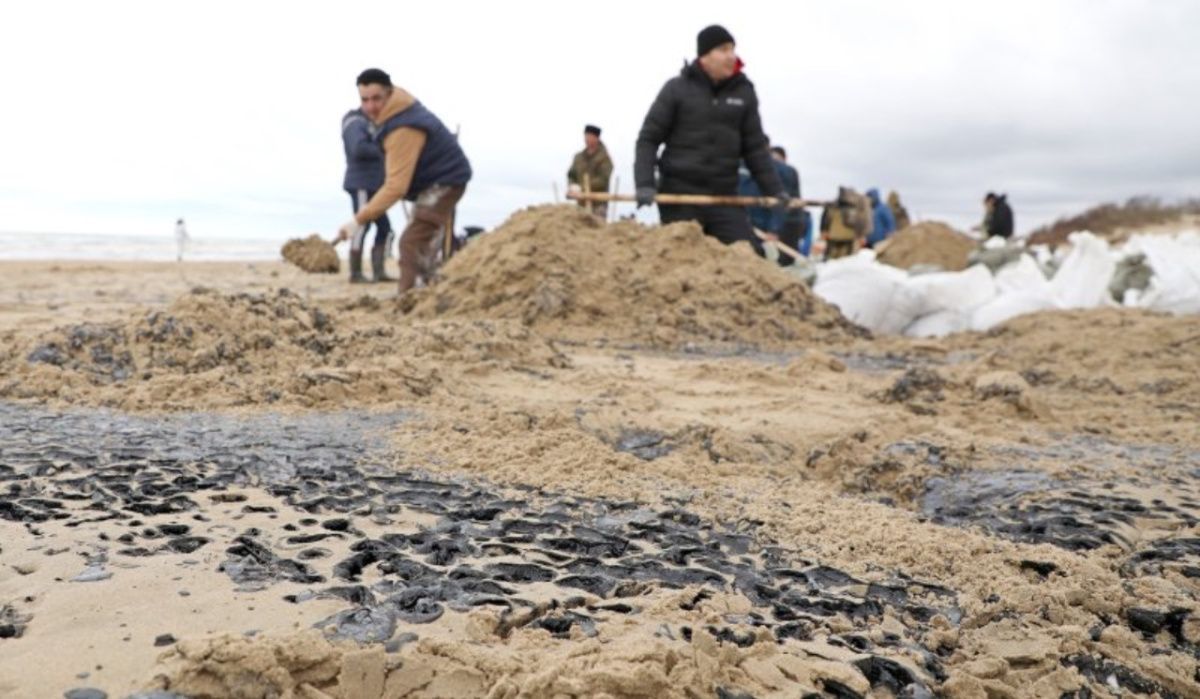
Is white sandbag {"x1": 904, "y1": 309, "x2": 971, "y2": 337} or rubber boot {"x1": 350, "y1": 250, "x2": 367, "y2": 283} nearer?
white sandbag {"x1": 904, "y1": 309, "x2": 971, "y2": 337}

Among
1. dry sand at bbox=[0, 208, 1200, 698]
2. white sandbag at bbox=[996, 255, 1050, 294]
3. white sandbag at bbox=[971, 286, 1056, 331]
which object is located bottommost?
dry sand at bbox=[0, 208, 1200, 698]

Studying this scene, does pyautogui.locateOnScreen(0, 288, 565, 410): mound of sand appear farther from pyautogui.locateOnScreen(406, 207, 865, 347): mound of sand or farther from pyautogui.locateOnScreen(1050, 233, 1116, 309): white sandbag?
pyautogui.locateOnScreen(1050, 233, 1116, 309): white sandbag

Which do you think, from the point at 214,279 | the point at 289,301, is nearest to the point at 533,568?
the point at 289,301

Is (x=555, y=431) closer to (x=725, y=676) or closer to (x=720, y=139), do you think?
(x=725, y=676)

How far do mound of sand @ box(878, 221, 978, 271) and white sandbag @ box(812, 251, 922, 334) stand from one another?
6.15 meters

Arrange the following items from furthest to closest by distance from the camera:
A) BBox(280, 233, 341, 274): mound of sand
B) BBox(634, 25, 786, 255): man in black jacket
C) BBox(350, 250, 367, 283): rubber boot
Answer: BBox(280, 233, 341, 274): mound of sand
BBox(350, 250, 367, 283): rubber boot
BBox(634, 25, 786, 255): man in black jacket

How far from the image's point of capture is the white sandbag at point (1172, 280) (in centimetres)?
667

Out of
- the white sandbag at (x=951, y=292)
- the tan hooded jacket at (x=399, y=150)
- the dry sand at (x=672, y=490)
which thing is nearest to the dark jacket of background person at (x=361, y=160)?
the tan hooded jacket at (x=399, y=150)

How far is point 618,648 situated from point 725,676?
0.50 ft

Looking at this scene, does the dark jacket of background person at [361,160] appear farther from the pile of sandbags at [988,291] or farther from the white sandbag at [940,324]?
the white sandbag at [940,324]

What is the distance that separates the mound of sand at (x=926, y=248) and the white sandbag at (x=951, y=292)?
576 centimetres

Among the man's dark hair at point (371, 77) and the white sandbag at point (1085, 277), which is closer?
the man's dark hair at point (371, 77)

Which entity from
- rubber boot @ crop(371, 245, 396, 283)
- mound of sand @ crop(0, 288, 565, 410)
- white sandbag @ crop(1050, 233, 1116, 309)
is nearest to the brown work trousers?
rubber boot @ crop(371, 245, 396, 283)

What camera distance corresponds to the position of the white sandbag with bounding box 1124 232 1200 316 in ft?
21.9
